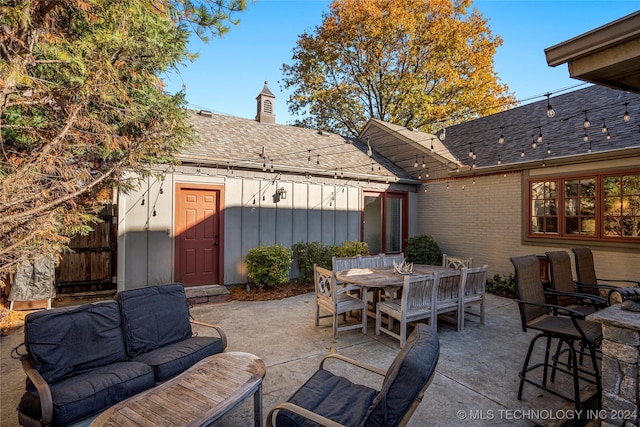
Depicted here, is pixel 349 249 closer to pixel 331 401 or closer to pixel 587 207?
pixel 587 207

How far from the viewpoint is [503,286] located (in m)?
7.65

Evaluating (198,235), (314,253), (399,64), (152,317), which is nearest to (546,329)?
(152,317)

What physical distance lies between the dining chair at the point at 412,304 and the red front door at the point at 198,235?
4.33 m

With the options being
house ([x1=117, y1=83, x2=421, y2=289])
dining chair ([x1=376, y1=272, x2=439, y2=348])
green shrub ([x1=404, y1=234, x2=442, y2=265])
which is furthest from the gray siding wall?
dining chair ([x1=376, y1=272, x2=439, y2=348])

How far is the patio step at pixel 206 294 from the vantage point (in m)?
6.34

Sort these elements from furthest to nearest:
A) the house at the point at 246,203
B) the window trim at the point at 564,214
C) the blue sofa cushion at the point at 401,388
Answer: the house at the point at 246,203 < the window trim at the point at 564,214 < the blue sofa cushion at the point at 401,388

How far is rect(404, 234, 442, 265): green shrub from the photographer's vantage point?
9164mm

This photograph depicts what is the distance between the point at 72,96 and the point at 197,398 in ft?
11.6

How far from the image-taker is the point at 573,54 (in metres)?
2.65

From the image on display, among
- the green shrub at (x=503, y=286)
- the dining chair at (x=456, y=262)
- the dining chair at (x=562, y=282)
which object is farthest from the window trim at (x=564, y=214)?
the dining chair at (x=562, y=282)

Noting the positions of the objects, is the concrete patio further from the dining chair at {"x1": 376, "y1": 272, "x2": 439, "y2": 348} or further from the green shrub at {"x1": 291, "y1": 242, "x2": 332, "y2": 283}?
the green shrub at {"x1": 291, "y1": 242, "x2": 332, "y2": 283}

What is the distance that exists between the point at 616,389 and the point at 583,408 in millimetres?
1066

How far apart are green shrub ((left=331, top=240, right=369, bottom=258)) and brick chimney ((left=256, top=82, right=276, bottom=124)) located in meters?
5.93

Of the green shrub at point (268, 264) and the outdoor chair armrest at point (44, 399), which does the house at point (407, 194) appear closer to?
the green shrub at point (268, 264)
